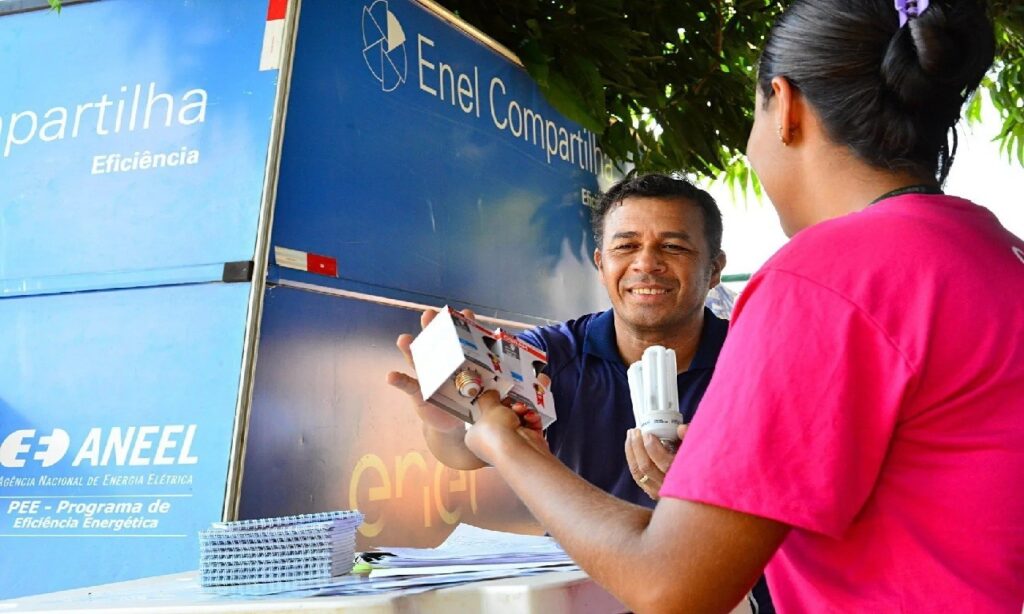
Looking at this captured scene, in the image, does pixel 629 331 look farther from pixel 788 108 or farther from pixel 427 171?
pixel 788 108

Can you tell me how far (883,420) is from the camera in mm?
1010

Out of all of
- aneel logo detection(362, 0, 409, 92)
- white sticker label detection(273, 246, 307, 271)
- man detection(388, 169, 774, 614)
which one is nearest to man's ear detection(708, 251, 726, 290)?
man detection(388, 169, 774, 614)

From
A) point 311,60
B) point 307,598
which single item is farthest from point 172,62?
point 307,598

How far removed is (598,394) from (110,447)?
3.62 feet

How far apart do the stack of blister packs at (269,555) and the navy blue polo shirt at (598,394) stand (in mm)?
1132

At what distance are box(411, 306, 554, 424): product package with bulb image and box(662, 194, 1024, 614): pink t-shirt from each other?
14.2 inches

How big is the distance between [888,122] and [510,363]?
540 mm

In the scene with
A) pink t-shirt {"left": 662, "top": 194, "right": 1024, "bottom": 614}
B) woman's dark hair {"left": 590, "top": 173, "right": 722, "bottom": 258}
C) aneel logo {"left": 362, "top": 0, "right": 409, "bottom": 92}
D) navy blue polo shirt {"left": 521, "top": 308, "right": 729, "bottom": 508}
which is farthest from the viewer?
woman's dark hair {"left": 590, "top": 173, "right": 722, "bottom": 258}

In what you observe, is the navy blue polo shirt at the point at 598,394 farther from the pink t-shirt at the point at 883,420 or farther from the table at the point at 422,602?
the pink t-shirt at the point at 883,420

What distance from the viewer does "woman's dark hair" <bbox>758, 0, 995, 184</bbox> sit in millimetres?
1159

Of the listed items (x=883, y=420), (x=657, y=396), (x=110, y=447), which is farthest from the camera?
(x=110, y=447)

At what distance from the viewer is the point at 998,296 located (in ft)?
3.43

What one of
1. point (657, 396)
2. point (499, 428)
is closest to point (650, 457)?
point (657, 396)

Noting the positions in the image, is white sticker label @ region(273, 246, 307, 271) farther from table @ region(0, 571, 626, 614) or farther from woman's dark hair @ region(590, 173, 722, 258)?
table @ region(0, 571, 626, 614)
